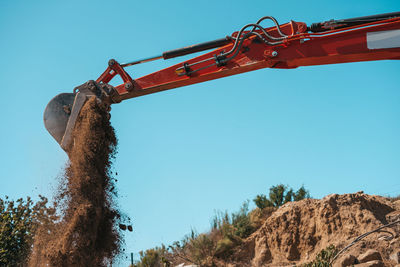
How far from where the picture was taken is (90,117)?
8070 millimetres

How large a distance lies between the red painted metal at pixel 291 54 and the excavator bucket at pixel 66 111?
70 cm

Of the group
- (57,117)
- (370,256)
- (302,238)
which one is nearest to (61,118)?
(57,117)

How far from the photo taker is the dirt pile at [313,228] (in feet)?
40.8

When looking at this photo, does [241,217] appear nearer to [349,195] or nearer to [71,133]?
[349,195]

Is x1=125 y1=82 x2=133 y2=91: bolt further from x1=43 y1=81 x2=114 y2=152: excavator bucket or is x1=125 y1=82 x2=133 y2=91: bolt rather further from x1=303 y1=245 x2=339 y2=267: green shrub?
x1=303 y1=245 x2=339 y2=267: green shrub

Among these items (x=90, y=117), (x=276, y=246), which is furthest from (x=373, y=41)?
(x=276, y=246)

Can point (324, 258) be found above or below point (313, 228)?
below

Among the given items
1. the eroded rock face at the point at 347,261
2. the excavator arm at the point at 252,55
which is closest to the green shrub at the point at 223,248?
the eroded rock face at the point at 347,261

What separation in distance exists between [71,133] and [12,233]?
5707mm

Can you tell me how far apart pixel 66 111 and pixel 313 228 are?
8.52 metres

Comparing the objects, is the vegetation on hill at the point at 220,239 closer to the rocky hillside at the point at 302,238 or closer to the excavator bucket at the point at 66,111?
the rocky hillside at the point at 302,238

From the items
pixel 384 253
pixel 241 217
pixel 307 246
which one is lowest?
pixel 384 253

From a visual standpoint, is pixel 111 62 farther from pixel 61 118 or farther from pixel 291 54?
pixel 291 54

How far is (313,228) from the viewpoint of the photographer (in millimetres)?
13477
